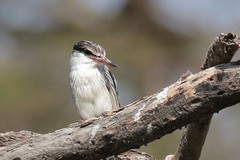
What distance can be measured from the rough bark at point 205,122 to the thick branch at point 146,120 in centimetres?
8

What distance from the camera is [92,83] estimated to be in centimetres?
588

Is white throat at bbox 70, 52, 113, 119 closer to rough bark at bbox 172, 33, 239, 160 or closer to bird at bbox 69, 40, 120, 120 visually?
bird at bbox 69, 40, 120, 120

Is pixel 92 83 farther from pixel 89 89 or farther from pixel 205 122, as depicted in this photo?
pixel 205 122

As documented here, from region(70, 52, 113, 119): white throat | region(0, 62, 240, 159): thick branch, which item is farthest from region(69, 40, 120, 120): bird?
region(0, 62, 240, 159): thick branch

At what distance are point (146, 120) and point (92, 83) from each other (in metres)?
2.27

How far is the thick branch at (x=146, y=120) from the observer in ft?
11.3

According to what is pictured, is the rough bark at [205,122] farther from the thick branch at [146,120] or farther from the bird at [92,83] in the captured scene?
the bird at [92,83]

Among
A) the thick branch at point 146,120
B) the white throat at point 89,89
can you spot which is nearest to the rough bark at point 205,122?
the thick branch at point 146,120

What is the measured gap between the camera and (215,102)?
11.3 ft

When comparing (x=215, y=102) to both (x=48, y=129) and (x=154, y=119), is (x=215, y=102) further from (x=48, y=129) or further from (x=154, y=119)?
(x=48, y=129)

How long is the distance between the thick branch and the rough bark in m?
0.08

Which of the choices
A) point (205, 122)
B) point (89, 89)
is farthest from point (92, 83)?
point (205, 122)

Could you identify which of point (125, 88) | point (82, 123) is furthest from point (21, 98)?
point (82, 123)

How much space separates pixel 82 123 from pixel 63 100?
13.8 ft
